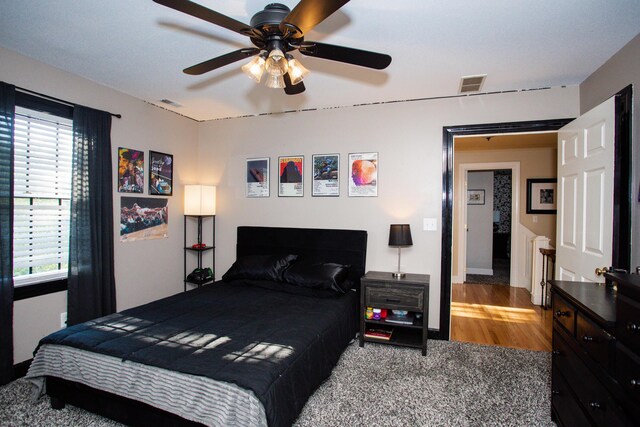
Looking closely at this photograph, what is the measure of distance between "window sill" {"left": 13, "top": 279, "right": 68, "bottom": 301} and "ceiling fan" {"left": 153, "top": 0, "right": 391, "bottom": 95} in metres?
2.14

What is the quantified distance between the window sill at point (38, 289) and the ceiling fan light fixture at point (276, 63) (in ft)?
8.32

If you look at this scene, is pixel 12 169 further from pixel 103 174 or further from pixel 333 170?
pixel 333 170

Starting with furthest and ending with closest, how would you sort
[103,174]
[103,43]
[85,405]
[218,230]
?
[218,230], [103,174], [103,43], [85,405]

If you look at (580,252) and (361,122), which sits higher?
(361,122)

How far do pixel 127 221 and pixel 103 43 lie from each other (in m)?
1.69

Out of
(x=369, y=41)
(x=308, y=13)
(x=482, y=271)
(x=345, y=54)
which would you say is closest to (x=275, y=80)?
(x=345, y=54)

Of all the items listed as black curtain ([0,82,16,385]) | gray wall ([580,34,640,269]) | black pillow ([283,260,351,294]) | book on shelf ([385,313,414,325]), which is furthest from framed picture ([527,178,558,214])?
black curtain ([0,82,16,385])

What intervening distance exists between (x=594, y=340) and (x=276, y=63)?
201 cm

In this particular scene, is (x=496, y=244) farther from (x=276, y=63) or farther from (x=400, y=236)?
(x=276, y=63)

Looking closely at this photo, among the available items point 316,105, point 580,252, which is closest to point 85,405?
point 316,105

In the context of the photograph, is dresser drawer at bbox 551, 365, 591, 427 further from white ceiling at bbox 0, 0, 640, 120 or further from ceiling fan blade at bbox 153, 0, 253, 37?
ceiling fan blade at bbox 153, 0, 253, 37

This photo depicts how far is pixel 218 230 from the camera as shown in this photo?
4121 millimetres

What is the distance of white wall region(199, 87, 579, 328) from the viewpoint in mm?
3104

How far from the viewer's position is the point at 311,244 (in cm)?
358
